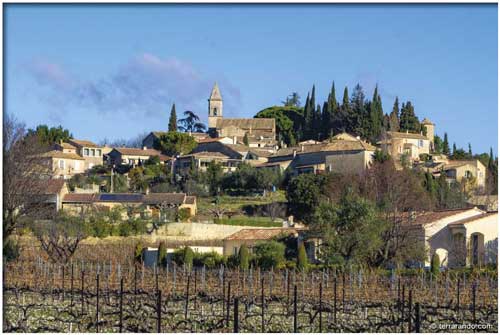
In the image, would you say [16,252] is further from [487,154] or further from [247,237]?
[487,154]

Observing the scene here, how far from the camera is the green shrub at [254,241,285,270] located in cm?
2809

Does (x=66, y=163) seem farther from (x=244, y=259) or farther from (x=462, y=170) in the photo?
(x=244, y=259)

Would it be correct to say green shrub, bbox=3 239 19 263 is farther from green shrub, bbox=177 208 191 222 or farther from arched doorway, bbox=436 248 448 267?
arched doorway, bbox=436 248 448 267

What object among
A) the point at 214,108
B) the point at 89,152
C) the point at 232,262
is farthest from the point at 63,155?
the point at 232,262

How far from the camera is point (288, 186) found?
44.4 meters

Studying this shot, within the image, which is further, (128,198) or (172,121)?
(172,121)

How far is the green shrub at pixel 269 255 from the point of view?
28.1 m

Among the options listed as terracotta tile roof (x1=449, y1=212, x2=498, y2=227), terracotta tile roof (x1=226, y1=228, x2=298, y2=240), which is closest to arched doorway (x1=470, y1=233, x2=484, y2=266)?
terracotta tile roof (x1=449, y1=212, x2=498, y2=227)

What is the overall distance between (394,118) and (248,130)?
43.5ft

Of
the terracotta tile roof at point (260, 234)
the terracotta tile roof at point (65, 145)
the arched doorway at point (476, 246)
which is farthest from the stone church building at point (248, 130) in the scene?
the arched doorway at point (476, 246)

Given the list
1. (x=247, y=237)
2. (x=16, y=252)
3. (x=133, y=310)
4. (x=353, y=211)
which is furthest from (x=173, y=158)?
(x=133, y=310)

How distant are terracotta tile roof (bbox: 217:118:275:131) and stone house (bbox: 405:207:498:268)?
146ft

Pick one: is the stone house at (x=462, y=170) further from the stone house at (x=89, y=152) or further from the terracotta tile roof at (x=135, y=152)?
the stone house at (x=89, y=152)

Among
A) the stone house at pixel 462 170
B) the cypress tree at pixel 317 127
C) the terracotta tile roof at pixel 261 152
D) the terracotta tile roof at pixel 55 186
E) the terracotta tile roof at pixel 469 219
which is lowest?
the terracotta tile roof at pixel 469 219
